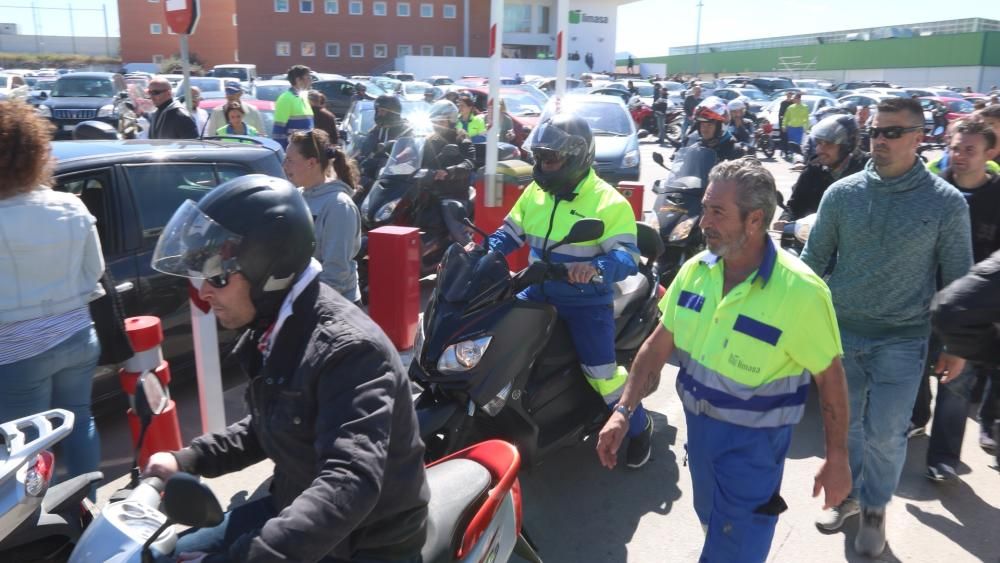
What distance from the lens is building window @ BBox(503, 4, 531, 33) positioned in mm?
63188

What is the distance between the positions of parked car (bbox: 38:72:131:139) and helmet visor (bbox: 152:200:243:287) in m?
17.1

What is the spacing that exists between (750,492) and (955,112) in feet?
94.6

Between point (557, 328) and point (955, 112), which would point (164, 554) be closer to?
point (557, 328)

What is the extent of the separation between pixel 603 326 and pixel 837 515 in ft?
4.82

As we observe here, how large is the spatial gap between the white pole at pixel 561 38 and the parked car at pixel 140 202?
417cm

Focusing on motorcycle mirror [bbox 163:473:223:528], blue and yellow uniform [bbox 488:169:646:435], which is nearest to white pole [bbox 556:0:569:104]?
blue and yellow uniform [bbox 488:169:646:435]

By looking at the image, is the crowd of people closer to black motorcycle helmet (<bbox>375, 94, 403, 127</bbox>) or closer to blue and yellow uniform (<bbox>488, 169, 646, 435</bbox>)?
blue and yellow uniform (<bbox>488, 169, 646, 435</bbox>)

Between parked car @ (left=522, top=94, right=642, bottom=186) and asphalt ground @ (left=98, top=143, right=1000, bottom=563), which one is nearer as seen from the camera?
asphalt ground @ (left=98, top=143, right=1000, bottom=563)

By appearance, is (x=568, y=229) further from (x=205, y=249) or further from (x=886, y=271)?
(x=205, y=249)

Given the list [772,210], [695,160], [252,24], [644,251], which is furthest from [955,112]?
[252,24]

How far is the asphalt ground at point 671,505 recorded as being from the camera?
362cm

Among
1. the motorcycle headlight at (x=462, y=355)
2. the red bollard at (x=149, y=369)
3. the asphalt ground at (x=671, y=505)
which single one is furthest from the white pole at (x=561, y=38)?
the red bollard at (x=149, y=369)

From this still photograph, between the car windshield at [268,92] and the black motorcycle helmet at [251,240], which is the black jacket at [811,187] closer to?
the black motorcycle helmet at [251,240]

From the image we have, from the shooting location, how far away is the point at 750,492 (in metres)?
2.57
